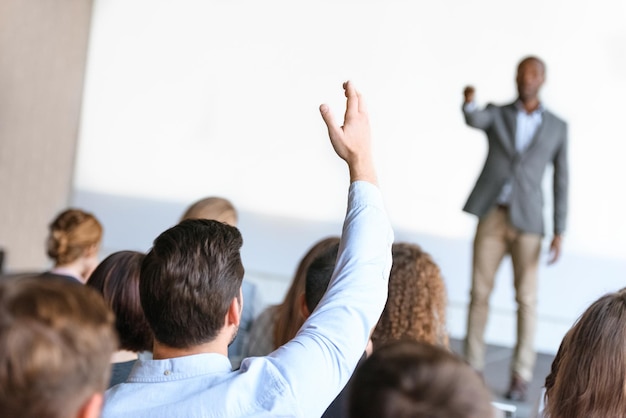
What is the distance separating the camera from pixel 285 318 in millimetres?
2484

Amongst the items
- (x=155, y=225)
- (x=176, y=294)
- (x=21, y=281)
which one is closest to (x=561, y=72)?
(x=155, y=225)

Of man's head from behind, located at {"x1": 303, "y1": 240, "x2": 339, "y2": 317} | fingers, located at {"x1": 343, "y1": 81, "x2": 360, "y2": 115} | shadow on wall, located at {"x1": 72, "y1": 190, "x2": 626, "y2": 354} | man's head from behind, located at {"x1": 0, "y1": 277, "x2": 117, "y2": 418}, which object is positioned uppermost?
fingers, located at {"x1": 343, "y1": 81, "x2": 360, "y2": 115}

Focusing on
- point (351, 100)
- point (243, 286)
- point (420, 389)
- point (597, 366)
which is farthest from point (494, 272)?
point (420, 389)

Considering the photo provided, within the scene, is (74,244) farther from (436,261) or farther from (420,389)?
(436,261)

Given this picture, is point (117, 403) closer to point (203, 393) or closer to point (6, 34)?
point (203, 393)

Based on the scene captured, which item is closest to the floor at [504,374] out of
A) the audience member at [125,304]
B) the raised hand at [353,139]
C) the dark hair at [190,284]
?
the audience member at [125,304]

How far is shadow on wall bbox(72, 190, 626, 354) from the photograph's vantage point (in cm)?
563

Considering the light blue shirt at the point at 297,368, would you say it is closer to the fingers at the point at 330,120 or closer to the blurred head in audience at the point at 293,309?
the fingers at the point at 330,120

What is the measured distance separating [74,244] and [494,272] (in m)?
2.17

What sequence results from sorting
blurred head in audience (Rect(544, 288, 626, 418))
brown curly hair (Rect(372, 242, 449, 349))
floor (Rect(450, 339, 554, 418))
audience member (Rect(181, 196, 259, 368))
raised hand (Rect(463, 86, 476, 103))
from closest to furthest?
blurred head in audience (Rect(544, 288, 626, 418))
brown curly hair (Rect(372, 242, 449, 349))
audience member (Rect(181, 196, 259, 368))
floor (Rect(450, 339, 554, 418))
raised hand (Rect(463, 86, 476, 103))

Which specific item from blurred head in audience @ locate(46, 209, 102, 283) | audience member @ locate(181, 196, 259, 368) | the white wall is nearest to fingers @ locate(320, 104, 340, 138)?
audience member @ locate(181, 196, 259, 368)

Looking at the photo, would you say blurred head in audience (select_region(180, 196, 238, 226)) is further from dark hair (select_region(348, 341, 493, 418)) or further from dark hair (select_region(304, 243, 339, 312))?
dark hair (select_region(348, 341, 493, 418))

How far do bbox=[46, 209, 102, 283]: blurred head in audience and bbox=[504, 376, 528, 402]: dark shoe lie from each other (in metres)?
2.07

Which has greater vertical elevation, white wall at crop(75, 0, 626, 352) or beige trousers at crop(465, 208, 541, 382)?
white wall at crop(75, 0, 626, 352)
